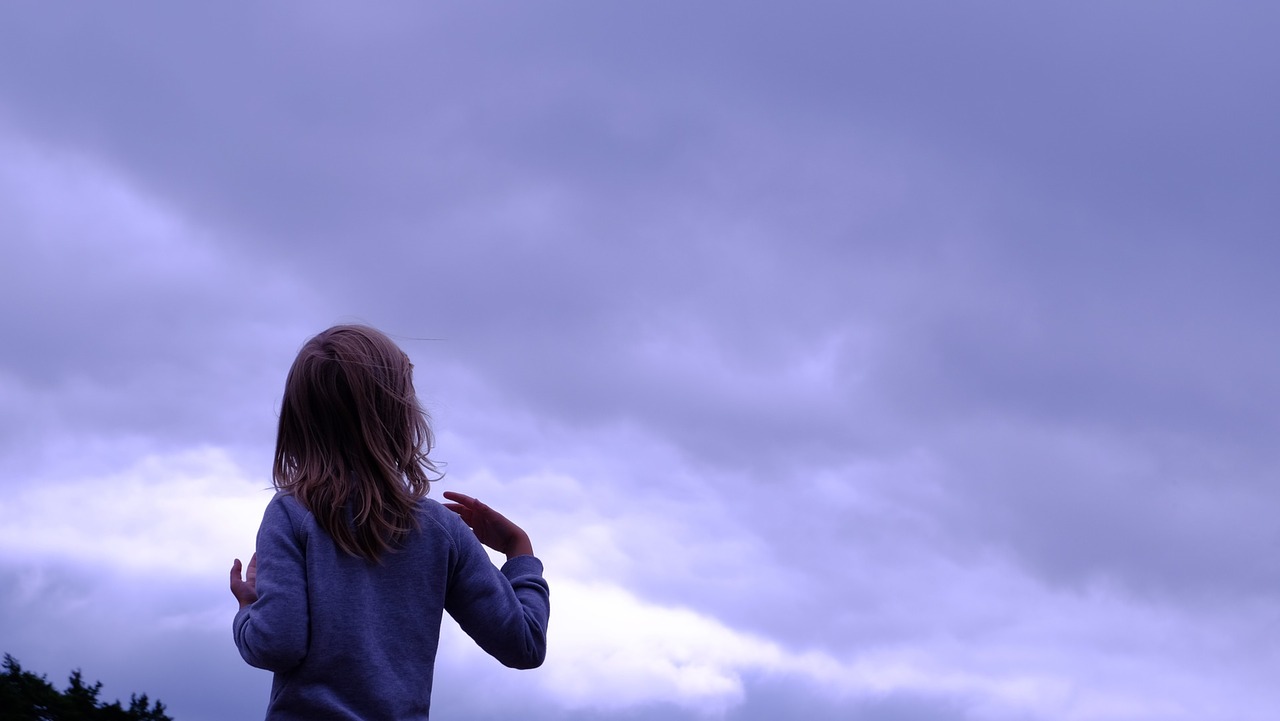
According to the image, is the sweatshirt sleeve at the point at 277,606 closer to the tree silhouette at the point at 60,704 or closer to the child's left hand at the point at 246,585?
the child's left hand at the point at 246,585

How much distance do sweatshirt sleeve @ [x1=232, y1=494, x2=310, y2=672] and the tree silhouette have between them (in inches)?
109

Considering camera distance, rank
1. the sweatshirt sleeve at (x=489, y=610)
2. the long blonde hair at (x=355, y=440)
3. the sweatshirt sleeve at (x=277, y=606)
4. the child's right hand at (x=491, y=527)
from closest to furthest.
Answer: the sweatshirt sleeve at (x=277, y=606) → the long blonde hair at (x=355, y=440) → the sweatshirt sleeve at (x=489, y=610) → the child's right hand at (x=491, y=527)

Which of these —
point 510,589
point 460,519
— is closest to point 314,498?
point 460,519

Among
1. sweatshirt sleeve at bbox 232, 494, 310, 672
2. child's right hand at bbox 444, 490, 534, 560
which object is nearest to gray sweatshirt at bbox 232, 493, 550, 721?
sweatshirt sleeve at bbox 232, 494, 310, 672

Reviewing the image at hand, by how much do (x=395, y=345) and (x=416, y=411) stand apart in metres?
0.24

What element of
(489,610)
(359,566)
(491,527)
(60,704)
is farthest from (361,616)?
(60,704)

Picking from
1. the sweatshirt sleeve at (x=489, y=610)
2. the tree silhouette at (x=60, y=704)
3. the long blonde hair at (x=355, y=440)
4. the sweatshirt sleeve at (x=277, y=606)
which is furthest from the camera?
the tree silhouette at (x=60, y=704)

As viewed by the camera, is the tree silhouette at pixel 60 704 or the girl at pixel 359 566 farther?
the tree silhouette at pixel 60 704

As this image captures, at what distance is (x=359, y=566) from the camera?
352cm

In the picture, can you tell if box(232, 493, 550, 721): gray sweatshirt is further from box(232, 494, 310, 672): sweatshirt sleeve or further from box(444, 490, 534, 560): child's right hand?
box(444, 490, 534, 560): child's right hand

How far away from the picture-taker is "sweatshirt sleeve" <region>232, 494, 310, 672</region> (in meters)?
3.35

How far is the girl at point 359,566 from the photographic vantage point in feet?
11.2

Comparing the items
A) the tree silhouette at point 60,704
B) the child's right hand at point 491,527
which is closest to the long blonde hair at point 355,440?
the child's right hand at point 491,527

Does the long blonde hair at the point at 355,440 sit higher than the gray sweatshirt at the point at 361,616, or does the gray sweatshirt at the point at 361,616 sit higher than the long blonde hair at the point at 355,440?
the long blonde hair at the point at 355,440
